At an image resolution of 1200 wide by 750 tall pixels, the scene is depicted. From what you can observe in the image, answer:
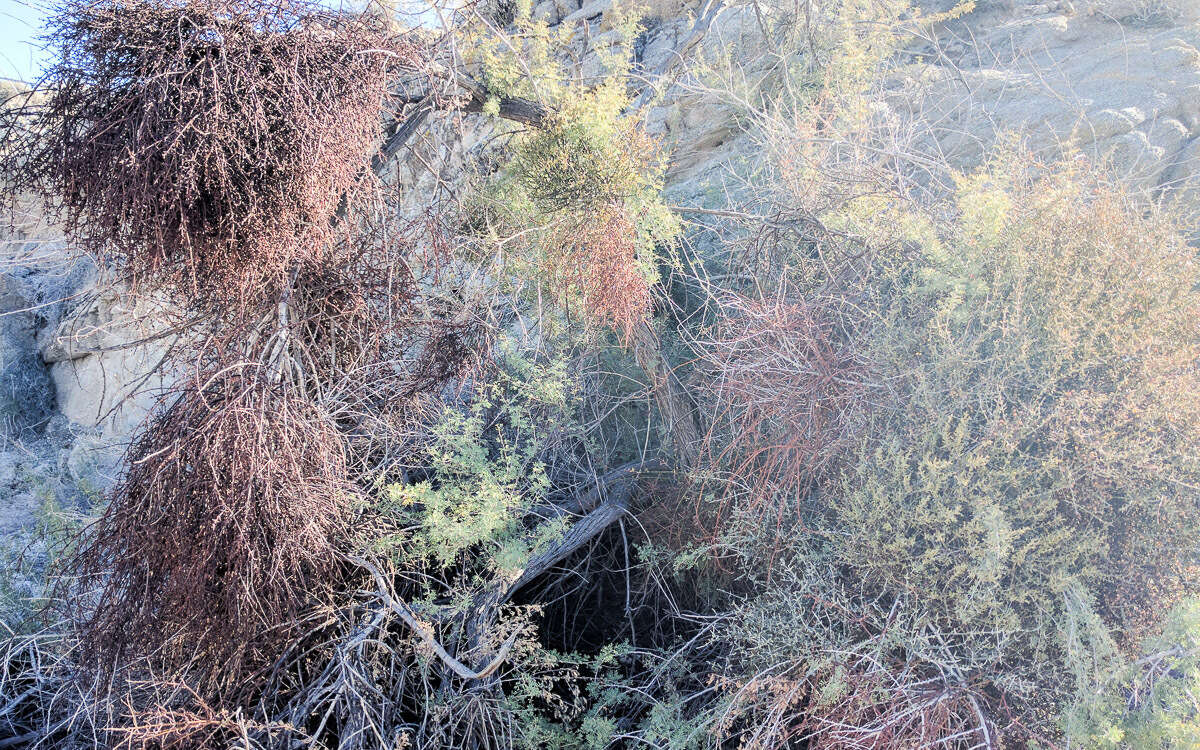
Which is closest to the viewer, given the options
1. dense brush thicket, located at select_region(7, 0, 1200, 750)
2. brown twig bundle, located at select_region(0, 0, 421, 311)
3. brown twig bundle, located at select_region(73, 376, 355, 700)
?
brown twig bundle, located at select_region(0, 0, 421, 311)

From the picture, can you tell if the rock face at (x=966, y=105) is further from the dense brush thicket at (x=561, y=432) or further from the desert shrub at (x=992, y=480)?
the desert shrub at (x=992, y=480)

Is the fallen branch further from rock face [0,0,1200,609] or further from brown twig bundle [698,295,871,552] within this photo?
rock face [0,0,1200,609]

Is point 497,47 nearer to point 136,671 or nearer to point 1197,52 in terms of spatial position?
point 136,671

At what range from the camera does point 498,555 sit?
13.1 ft

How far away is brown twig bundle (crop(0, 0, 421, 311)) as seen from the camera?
2885mm

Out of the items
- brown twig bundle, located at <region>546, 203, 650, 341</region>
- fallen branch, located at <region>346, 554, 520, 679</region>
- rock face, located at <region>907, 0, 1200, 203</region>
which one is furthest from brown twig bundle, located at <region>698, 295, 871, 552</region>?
rock face, located at <region>907, 0, 1200, 203</region>

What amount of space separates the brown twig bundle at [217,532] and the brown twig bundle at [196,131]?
651 millimetres

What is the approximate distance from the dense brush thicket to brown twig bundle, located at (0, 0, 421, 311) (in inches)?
0.7

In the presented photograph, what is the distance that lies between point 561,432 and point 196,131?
269 cm

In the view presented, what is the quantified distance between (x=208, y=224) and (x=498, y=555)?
2111 millimetres

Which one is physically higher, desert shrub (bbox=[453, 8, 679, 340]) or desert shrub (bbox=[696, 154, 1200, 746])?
desert shrub (bbox=[453, 8, 679, 340])

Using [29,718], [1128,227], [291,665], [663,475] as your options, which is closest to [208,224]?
[291,665]

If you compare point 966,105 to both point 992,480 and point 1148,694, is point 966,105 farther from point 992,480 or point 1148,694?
point 1148,694

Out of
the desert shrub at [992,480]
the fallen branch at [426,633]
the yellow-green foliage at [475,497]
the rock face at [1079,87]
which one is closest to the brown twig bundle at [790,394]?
the desert shrub at [992,480]
